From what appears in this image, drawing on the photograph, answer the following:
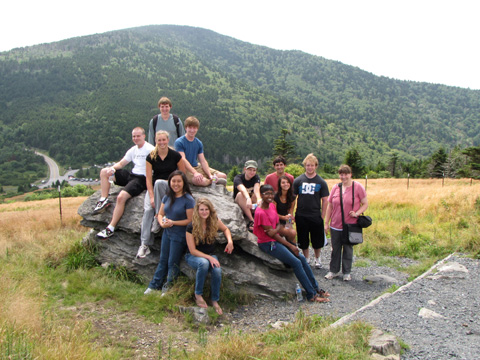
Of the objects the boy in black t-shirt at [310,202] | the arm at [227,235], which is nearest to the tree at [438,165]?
the boy in black t-shirt at [310,202]

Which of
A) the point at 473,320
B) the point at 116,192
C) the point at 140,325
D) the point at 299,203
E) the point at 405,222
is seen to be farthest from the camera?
the point at 405,222

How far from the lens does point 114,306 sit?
616cm

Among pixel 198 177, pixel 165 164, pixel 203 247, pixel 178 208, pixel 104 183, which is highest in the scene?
pixel 165 164

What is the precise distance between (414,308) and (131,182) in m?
5.94

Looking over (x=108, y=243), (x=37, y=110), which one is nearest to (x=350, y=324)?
(x=108, y=243)

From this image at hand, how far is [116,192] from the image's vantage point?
8141 millimetres

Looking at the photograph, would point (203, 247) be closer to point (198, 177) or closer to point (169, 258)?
point (169, 258)

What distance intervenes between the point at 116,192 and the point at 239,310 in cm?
402

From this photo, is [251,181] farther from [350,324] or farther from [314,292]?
[350,324]

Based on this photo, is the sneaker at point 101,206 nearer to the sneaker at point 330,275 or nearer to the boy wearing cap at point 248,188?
the boy wearing cap at point 248,188

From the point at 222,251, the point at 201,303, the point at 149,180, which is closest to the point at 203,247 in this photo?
the point at 201,303

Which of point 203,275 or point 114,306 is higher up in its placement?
point 203,275

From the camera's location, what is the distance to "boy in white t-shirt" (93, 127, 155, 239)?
7434 mm

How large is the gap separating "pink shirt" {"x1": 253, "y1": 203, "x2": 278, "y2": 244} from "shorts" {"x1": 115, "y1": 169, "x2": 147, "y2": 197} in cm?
277
